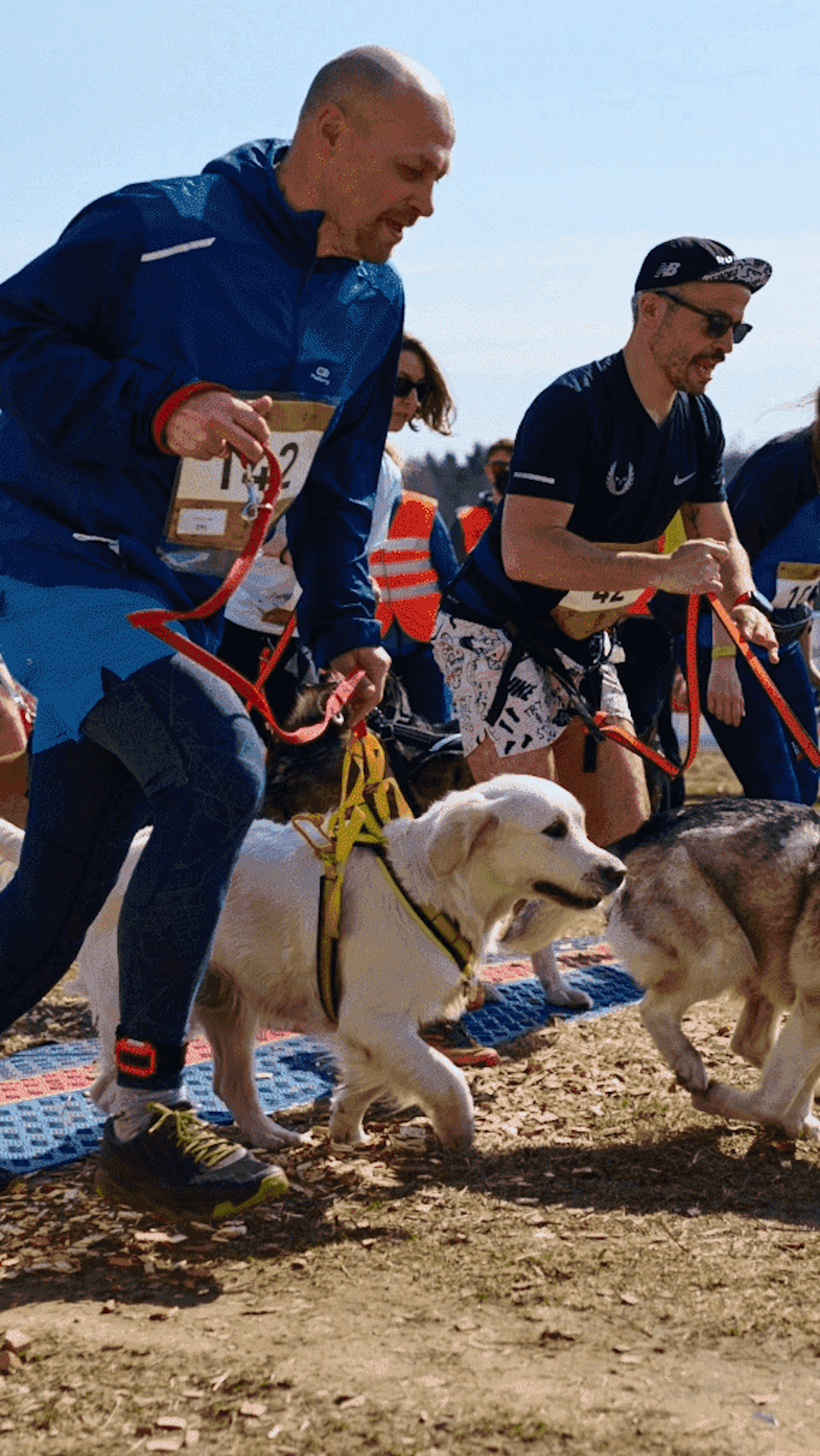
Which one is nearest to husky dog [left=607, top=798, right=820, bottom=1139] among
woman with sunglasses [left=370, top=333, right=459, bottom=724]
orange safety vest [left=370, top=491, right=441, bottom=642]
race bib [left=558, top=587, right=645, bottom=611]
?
race bib [left=558, top=587, right=645, bottom=611]

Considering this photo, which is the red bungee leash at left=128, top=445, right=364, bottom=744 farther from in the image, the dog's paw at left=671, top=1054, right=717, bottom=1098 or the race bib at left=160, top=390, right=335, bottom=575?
the dog's paw at left=671, top=1054, right=717, bottom=1098

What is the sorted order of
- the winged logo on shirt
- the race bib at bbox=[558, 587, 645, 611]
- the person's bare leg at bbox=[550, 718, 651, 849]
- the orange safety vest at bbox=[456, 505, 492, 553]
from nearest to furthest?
the winged logo on shirt, the race bib at bbox=[558, 587, 645, 611], the person's bare leg at bbox=[550, 718, 651, 849], the orange safety vest at bbox=[456, 505, 492, 553]

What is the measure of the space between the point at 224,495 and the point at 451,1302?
1.65 m

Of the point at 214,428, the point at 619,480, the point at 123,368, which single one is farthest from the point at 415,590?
the point at 214,428

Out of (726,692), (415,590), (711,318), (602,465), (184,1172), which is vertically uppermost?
(711,318)

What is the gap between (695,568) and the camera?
4.70 m

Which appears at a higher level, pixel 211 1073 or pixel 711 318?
pixel 711 318

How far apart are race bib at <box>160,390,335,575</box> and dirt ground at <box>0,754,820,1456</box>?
1468 mm

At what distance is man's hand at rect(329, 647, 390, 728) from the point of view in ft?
12.5

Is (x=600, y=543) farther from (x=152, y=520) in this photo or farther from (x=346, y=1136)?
(x=152, y=520)

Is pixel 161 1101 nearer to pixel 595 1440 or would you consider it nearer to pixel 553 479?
pixel 595 1440

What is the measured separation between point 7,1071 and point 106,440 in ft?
9.26

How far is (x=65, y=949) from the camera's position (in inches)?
135

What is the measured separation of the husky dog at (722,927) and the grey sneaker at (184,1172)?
1.70 metres
